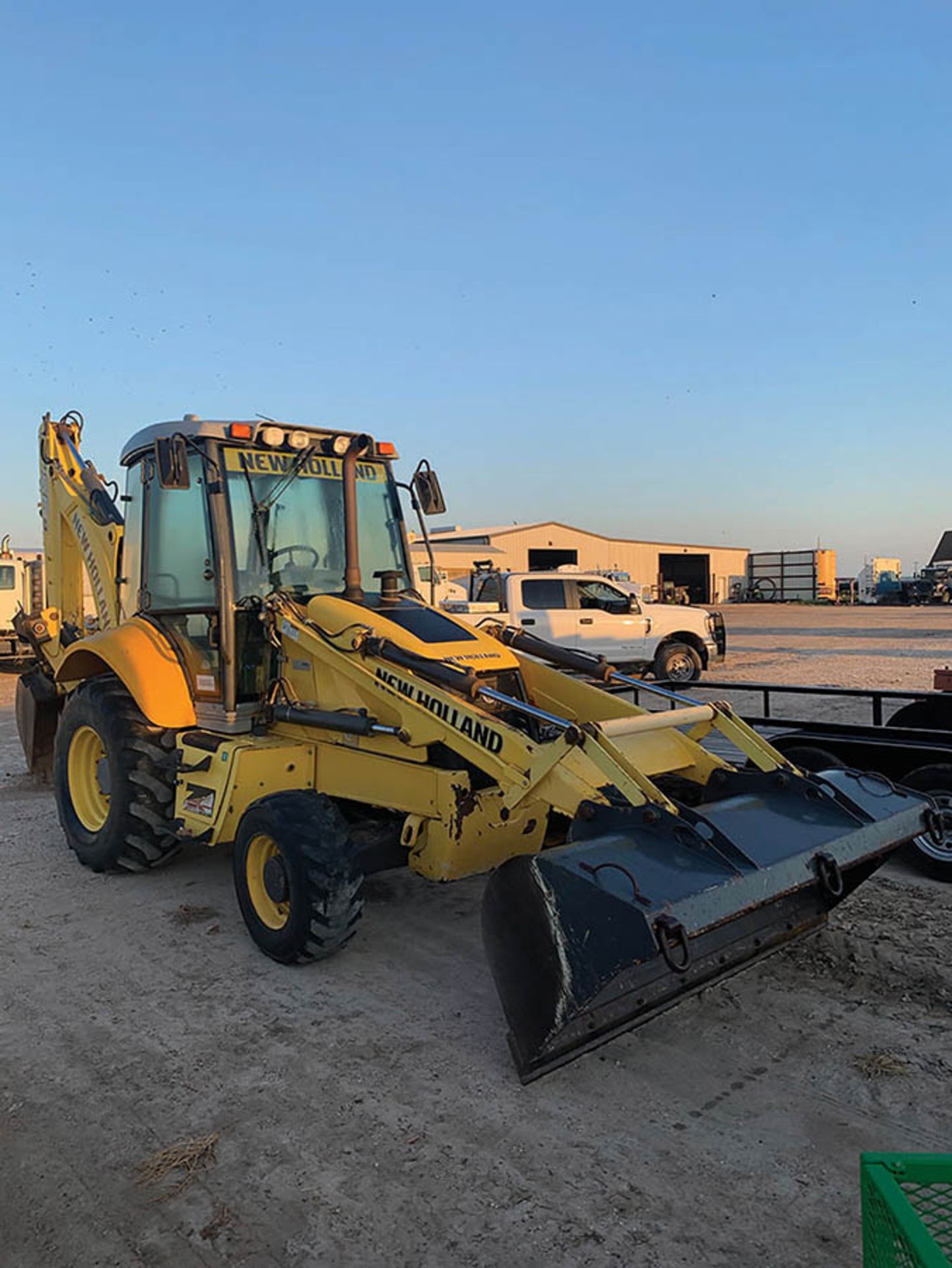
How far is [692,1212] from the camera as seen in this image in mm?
2896

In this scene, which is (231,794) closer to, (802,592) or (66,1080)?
(66,1080)

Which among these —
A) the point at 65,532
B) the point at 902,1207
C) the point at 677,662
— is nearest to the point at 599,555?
the point at 677,662

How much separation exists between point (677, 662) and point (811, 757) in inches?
376

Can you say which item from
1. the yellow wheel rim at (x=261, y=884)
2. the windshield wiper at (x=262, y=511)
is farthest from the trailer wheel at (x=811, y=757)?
the windshield wiper at (x=262, y=511)

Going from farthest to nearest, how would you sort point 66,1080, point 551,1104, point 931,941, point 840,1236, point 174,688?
point 174,688 < point 931,941 < point 66,1080 < point 551,1104 < point 840,1236

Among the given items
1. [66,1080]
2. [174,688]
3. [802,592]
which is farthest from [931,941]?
[802,592]

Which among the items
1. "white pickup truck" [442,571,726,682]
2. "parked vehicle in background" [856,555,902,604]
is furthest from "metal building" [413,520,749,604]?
"white pickup truck" [442,571,726,682]

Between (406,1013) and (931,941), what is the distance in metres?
2.71

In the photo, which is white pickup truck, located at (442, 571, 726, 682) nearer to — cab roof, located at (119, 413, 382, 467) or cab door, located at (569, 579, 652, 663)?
cab door, located at (569, 579, 652, 663)

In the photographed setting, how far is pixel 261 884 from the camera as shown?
195 inches

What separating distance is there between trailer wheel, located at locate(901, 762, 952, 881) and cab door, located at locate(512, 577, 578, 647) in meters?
9.57

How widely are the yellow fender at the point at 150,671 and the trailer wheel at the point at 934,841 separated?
457 cm

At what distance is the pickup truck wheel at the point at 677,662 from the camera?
15.9 metres

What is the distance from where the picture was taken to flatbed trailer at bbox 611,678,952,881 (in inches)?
233
